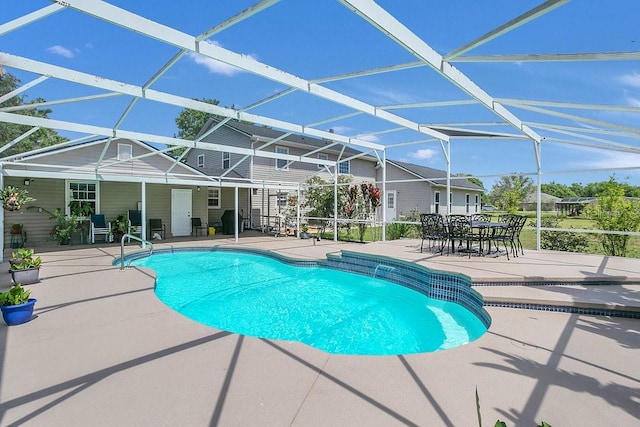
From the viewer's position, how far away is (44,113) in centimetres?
2488

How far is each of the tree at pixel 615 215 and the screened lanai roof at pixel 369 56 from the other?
4.49ft

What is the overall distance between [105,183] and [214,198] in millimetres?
4600

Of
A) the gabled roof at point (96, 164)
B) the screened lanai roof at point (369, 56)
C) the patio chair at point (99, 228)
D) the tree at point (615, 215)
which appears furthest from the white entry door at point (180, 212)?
the tree at point (615, 215)

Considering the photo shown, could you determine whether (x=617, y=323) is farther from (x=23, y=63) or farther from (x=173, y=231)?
(x=173, y=231)

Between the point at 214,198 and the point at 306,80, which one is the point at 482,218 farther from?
the point at 214,198

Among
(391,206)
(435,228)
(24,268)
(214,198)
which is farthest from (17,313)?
(391,206)

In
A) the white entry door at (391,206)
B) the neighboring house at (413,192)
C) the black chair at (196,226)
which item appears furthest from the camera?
the neighboring house at (413,192)

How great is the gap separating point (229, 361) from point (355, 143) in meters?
8.42

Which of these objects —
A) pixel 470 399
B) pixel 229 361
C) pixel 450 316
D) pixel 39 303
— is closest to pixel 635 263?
pixel 450 316

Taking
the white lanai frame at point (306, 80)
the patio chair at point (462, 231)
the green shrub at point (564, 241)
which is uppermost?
the white lanai frame at point (306, 80)

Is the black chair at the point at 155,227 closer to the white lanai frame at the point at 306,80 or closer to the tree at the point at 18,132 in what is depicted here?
the white lanai frame at the point at 306,80

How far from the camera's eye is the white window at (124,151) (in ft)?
40.2

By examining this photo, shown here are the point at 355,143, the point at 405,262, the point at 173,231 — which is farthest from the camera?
the point at 173,231

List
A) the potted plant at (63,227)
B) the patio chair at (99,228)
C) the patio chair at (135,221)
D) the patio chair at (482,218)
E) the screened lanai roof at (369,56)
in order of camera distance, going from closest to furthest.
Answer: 1. the screened lanai roof at (369,56)
2. the patio chair at (482,218)
3. the potted plant at (63,227)
4. the patio chair at (99,228)
5. the patio chair at (135,221)
